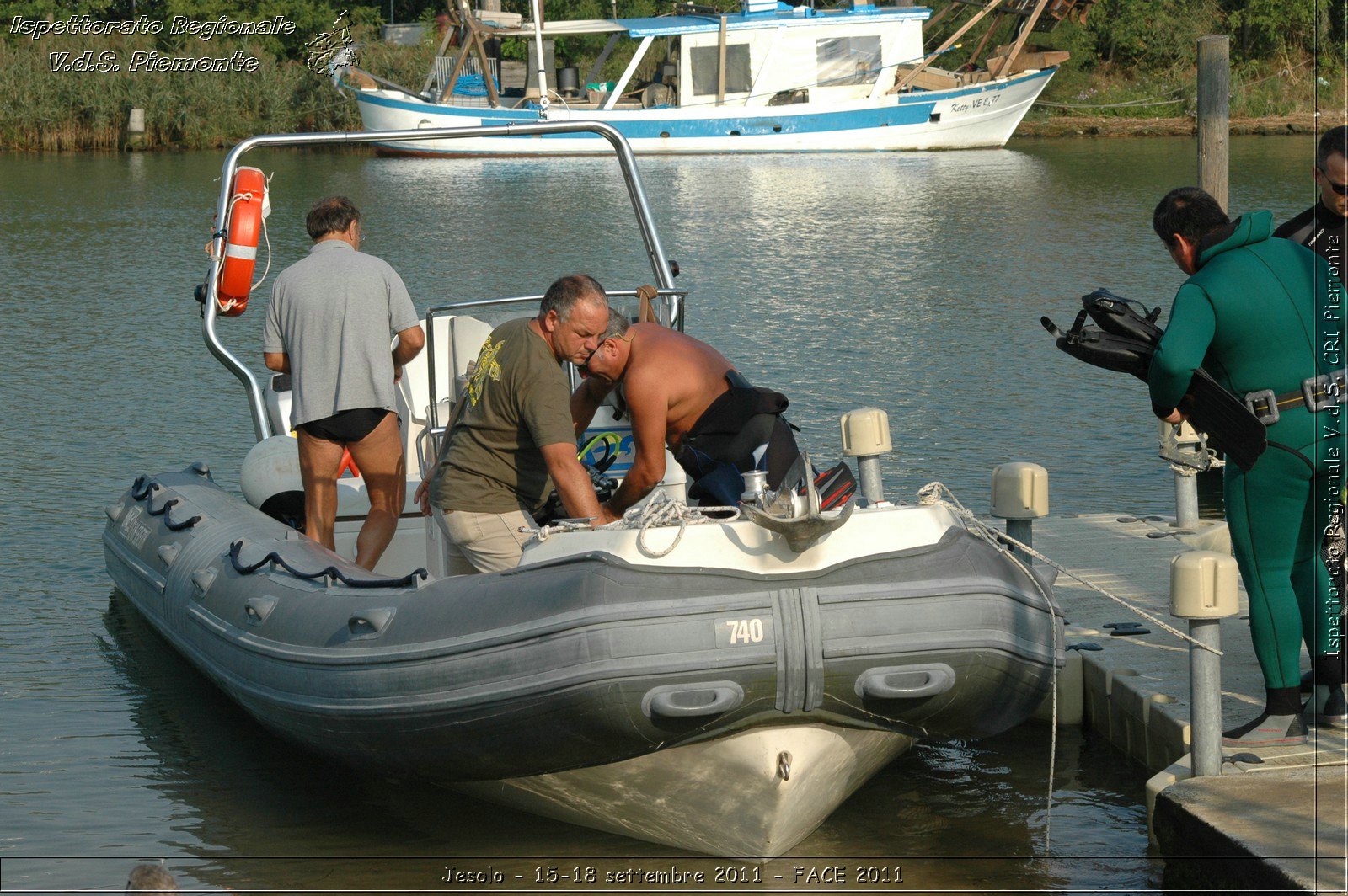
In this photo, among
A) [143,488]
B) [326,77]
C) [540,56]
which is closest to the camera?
[143,488]

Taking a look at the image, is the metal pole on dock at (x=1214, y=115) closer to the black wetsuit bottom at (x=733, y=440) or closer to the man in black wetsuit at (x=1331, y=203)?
the man in black wetsuit at (x=1331, y=203)

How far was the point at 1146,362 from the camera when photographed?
4230mm

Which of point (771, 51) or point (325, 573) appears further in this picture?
point (771, 51)

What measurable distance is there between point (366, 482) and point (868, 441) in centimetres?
187

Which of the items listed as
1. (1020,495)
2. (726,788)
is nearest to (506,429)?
(726,788)

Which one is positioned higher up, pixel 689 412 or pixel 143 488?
pixel 689 412

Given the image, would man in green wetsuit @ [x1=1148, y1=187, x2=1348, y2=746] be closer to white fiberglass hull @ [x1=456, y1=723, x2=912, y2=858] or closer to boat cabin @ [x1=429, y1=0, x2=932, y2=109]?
white fiberglass hull @ [x1=456, y1=723, x2=912, y2=858]

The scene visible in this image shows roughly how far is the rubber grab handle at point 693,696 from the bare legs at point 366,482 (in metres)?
1.79

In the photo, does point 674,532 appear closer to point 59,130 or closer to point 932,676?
point 932,676

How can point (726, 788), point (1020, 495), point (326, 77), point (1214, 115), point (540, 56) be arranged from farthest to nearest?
point (326, 77)
point (540, 56)
point (1214, 115)
point (1020, 495)
point (726, 788)

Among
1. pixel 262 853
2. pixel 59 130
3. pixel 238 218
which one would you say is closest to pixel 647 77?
pixel 59 130

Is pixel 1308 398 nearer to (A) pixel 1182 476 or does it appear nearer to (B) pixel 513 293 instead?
(A) pixel 1182 476

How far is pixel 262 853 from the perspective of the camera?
4656mm

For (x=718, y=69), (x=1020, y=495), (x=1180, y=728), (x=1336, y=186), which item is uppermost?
(x=718, y=69)
